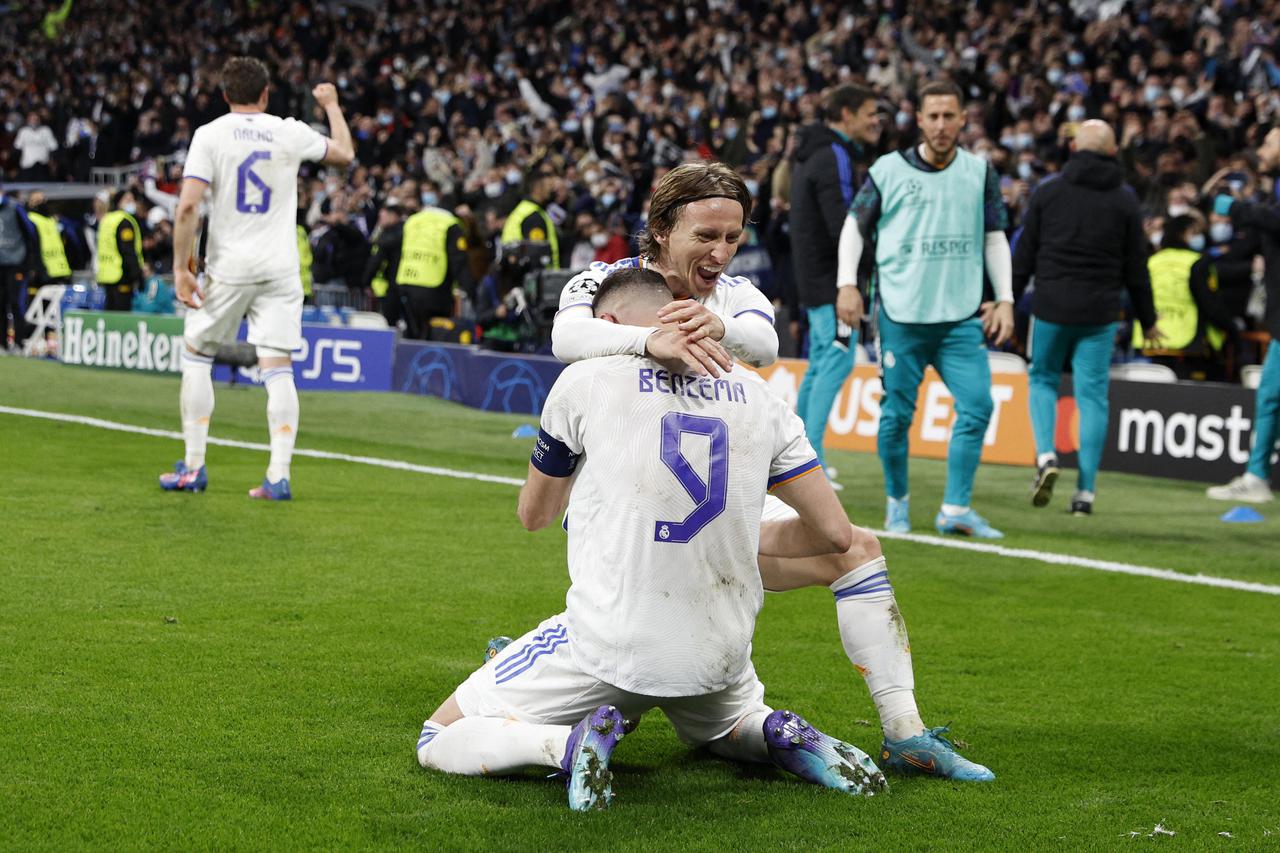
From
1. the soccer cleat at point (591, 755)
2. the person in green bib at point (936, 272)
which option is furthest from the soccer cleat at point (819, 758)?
the person in green bib at point (936, 272)

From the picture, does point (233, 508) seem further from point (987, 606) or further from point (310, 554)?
point (987, 606)

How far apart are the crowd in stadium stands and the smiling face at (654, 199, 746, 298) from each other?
7355mm

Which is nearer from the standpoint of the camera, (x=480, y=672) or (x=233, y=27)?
(x=480, y=672)

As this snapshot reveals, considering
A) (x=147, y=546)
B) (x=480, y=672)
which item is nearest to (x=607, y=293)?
(x=480, y=672)

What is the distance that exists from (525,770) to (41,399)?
37.1ft

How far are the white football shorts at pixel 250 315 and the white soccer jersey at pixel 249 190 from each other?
6cm

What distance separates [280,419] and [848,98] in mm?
3629

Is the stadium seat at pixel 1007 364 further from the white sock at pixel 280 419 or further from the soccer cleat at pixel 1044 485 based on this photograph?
the white sock at pixel 280 419

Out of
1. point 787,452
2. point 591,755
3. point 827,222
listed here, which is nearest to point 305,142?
point 827,222

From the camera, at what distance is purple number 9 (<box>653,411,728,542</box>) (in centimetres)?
357

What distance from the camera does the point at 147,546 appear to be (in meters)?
6.84

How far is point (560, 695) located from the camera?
3.71 metres

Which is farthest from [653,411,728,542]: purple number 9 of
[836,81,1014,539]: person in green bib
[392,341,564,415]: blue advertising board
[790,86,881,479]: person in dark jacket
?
[392,341,564,415]: blue advertising board

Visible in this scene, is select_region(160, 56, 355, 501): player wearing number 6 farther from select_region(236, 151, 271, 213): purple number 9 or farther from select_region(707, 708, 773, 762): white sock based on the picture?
select_region(707, 708, 773, 762): white sock
